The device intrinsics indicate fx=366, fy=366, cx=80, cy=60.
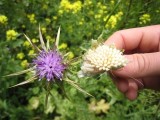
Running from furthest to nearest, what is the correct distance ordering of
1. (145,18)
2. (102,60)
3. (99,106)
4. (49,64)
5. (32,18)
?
(32,18)
(145,18)
(99,106)
(49,64)
(102,60)

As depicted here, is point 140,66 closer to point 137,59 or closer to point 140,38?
point 137,59

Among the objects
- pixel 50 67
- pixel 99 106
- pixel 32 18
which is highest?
pixel 32 18

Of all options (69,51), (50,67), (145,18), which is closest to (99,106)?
(69,51)

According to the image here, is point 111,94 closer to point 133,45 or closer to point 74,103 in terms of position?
point 74,103

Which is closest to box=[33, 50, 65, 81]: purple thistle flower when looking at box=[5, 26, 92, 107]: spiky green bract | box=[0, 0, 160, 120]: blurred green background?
box=[5, 26, 92, 107]: spiky green bract

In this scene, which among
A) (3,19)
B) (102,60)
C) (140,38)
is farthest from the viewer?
(3,19)

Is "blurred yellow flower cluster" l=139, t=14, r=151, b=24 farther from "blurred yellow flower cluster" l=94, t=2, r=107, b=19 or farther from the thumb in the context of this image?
the thumb

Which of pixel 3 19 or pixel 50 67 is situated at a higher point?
pixel 3 19

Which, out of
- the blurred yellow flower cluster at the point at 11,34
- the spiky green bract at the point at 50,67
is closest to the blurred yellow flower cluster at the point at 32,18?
the blurred yellow flower cluster at the point at 11,34
